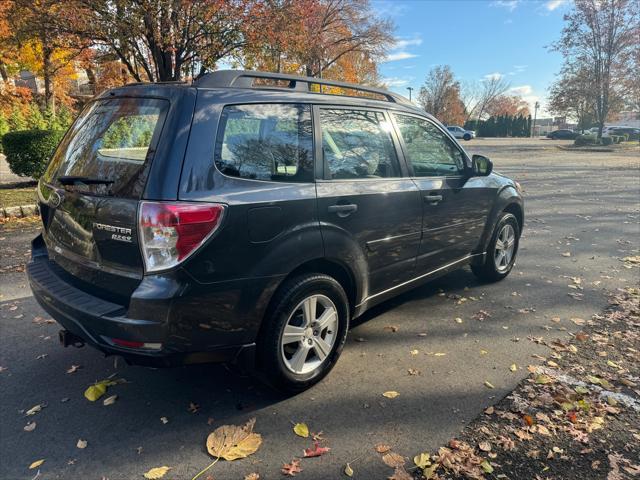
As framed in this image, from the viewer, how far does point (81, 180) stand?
9.03 feet

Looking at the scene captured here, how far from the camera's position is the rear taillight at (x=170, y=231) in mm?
2338

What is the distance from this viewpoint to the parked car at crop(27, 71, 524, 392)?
241 centimetres

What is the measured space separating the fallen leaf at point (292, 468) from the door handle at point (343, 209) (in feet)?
4.92

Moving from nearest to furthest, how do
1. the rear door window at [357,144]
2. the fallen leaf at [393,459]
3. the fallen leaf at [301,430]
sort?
the fallen leaf at [393,459], the fallen leaf at [301,430], the rear door window at [357,144]

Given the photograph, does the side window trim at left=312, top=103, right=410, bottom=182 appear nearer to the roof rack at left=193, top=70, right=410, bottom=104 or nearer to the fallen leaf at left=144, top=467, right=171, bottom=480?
the roof rack at left=193, top=70, right=410, bottom=104

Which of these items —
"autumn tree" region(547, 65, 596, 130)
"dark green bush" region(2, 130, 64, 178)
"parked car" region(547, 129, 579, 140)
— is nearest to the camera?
"dark green bush" region(2, 130, 64, 178)

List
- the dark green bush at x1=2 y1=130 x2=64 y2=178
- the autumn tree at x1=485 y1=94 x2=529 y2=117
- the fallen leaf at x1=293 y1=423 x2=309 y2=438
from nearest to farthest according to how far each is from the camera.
→ the fallen leaf at x1=293 y1=423 x2=309 y2=438, the dark green bush at x1=2 y1=130 x2=64 y2=178, the autumn tree at x1=485 y1=94 x2=529 y2=117

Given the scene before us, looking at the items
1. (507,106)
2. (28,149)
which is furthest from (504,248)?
(507,106)

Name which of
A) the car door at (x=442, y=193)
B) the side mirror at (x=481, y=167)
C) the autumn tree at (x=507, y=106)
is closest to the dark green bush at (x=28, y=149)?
the car door at (x=442, y=193)

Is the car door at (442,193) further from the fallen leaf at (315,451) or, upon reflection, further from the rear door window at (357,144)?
the fallen leaf at (315,451)

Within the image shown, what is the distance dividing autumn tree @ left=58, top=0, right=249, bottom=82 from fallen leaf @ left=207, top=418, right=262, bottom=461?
1019cm

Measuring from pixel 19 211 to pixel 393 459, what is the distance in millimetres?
8230

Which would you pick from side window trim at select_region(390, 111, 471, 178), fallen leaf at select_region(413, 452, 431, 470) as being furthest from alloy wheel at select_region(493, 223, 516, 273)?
fallen leaf at select_region(413, 452, 431, 470)

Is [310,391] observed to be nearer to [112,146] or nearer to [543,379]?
[543,379]
